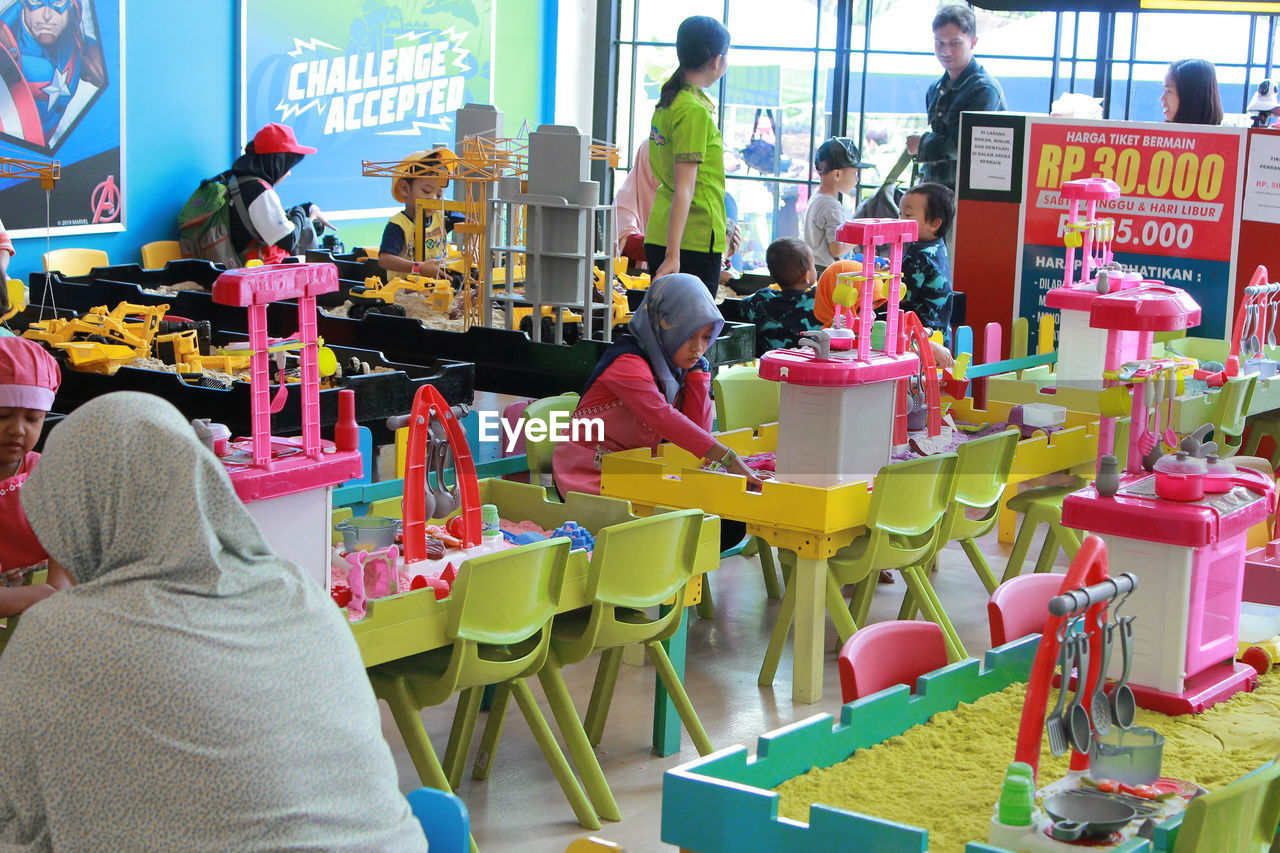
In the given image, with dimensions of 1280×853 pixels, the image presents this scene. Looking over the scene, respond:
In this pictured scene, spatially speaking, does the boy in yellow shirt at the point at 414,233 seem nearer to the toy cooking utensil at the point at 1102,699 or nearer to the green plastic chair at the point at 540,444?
the green plastic chair at the point at 540,444

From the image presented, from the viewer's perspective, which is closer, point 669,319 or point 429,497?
point 429,497

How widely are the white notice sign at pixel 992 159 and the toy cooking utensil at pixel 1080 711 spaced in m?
5.10

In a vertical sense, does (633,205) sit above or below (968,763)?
above

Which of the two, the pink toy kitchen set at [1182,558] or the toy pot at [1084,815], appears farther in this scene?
the pink toy kitchen set at [1182,558]

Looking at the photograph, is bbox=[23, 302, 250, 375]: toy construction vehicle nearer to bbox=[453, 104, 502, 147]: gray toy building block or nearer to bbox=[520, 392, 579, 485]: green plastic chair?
bbox=[520, 392, 579, 485]: green plastic chair

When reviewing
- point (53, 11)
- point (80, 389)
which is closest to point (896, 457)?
point (80, 389)

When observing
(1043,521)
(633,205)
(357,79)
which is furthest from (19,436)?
(357,79)

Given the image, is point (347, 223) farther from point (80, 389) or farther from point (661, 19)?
point (80, 389)

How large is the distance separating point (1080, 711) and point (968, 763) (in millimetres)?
270

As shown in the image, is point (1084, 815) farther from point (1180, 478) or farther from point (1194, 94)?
point (1194, 94)

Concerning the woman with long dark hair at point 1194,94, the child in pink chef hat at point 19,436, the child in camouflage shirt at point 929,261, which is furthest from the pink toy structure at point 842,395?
the woman with long dark hair at point 1194,94

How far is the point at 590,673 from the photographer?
4523mm

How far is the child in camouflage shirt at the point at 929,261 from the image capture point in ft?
19.0

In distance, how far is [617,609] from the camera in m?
3.77
